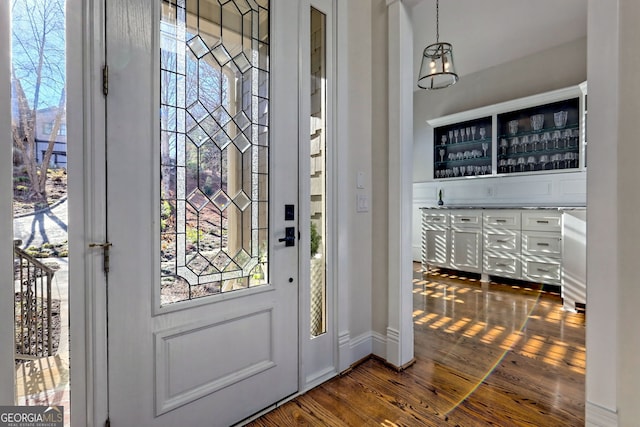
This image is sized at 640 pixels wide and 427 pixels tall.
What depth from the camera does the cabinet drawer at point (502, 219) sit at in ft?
12.9

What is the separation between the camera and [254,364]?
1611 mm

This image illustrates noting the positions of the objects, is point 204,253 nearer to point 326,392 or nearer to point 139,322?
point 139,322

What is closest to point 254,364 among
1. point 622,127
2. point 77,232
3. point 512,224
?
point 77,232

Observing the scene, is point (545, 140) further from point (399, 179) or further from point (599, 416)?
point (599, 416)

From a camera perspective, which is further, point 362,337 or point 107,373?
point 362,337

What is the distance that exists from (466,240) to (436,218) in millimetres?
551

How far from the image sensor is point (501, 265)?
13.4 ft

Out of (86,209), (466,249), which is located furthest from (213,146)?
(466,249)

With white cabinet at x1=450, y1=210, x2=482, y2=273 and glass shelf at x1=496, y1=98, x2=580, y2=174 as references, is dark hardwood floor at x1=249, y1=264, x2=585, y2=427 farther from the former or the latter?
glass shelf at x1=496, y1=98, x2=580, y2=174

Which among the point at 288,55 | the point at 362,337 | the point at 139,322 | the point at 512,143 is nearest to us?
the point at 139,322

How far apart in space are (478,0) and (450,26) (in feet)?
1.69

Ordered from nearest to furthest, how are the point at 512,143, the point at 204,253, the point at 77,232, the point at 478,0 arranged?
1. the point at 77,232
2. the point at 204,253
3. the point at 478,0
4. the point at 512,143

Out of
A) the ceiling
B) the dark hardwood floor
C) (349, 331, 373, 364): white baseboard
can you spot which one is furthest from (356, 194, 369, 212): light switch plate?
the ceiling

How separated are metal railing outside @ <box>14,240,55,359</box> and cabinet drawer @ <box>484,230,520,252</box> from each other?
4.41 meters
